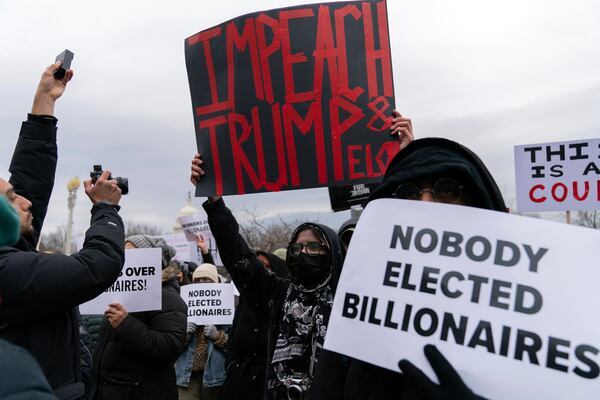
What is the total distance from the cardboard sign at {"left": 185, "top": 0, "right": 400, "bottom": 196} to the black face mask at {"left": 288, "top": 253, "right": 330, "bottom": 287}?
427 mm

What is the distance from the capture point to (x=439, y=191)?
1.81 metres

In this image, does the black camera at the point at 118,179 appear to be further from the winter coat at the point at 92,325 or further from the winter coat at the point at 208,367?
the winter coat at the point at 208,367

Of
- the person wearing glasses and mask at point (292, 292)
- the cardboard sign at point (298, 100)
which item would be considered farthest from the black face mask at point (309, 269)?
the cardboard sign at point (298, 100)

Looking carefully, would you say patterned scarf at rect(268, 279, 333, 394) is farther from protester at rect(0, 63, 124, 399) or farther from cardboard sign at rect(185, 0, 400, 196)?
protester at rect(0, 63, 124, 399)

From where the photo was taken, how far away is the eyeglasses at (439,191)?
180 centimetres

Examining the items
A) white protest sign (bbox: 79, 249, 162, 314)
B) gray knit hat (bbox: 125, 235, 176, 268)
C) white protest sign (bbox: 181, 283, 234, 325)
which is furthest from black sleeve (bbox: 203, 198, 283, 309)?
white protest sign (bbox: 181, 283, 234, 325)

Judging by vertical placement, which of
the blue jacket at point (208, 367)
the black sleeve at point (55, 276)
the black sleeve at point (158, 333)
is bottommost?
the blue jacket at point (208, 367)

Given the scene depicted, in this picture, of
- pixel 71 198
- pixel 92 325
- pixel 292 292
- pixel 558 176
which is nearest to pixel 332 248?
pixel 292 292

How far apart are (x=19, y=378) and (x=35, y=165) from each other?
7.11 ft

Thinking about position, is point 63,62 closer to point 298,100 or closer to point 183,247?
point 298,100

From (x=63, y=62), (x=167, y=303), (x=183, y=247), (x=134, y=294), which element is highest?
(x=63, y=62)

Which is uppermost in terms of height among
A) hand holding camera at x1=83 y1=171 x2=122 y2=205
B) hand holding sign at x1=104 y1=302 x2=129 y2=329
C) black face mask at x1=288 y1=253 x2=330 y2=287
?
hand holding camera at x1=83 y1=171 x2=122 y2=205

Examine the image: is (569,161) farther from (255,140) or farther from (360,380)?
(360,380)

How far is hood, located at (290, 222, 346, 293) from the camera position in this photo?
133 inches
